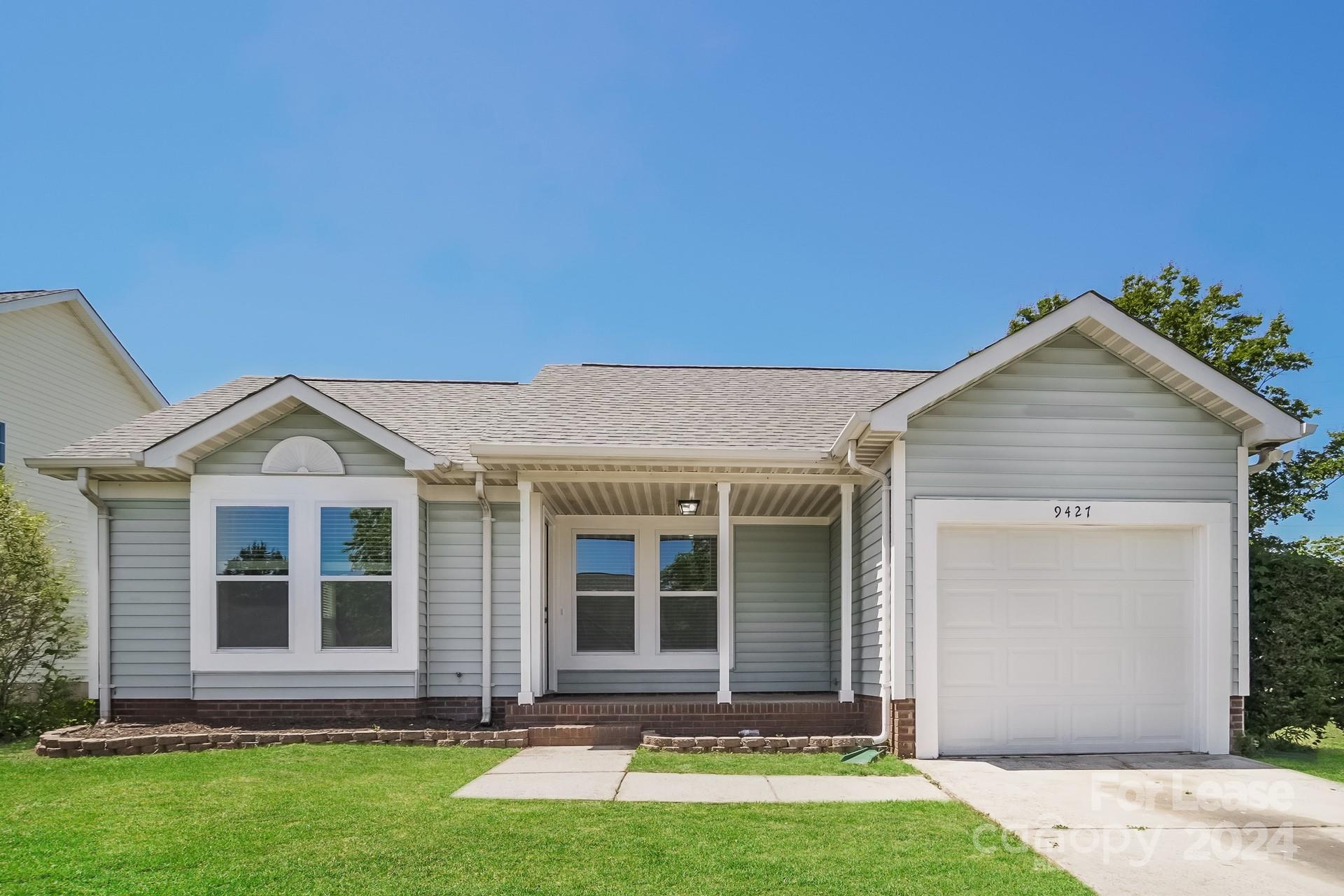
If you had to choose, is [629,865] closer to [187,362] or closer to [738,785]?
[738,785]

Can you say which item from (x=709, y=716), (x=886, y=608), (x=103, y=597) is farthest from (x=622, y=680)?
(x=103, y=597)

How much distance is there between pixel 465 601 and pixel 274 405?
9.88 ft

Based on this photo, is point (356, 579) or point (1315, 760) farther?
point (356, 579)

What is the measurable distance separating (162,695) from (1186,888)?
10.2m

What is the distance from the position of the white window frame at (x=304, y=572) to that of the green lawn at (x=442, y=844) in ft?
9.08

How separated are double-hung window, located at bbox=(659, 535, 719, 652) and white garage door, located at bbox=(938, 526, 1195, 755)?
4053mm

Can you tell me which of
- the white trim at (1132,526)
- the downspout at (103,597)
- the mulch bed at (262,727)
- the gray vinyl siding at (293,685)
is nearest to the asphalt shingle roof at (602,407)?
the downspout at (103,597)

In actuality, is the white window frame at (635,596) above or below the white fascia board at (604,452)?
below

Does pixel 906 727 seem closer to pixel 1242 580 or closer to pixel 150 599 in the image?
Answer: pixel 1242 580

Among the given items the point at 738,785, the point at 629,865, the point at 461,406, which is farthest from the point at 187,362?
the point at 629,865

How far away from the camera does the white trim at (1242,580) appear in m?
9.01

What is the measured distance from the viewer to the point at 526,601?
1020 centimetres

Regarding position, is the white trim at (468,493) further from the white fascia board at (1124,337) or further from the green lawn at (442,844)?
the white fascia board at (1124,337)

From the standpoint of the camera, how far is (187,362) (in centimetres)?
1958
